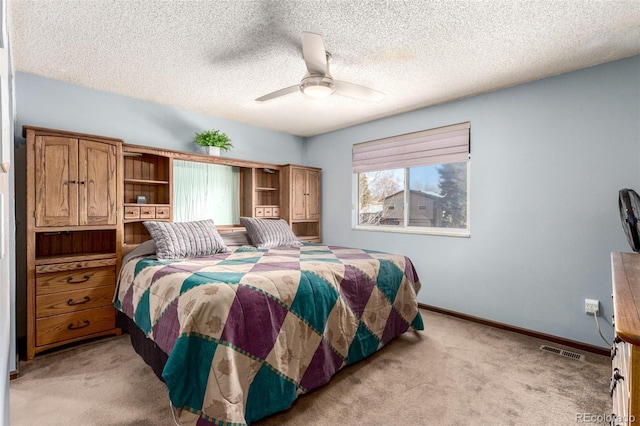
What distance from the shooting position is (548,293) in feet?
9.75

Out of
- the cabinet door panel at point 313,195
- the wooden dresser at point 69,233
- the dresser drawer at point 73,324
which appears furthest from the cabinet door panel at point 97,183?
the cabinet door panel at point 313,195

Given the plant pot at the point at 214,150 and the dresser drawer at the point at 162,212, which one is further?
the plant pot at the point at 214,150

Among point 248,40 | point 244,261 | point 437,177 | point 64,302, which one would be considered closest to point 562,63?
point 437,177

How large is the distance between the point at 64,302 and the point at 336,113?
3.41m

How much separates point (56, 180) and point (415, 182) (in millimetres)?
3681

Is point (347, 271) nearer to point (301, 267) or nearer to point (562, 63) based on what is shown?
point (301, 267)

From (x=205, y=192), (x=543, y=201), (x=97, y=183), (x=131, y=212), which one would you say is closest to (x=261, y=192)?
(x=205, y=192)

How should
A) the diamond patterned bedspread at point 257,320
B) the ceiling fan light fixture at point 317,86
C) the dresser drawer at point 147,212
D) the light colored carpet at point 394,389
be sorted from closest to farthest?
the diamond patterned bedspread at point 257,320
the light colored carpet at point 394,389
the ceiling fan light fixture at point 317,86
the dresser drawer at point 147,212

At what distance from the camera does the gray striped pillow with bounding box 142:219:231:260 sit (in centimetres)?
285

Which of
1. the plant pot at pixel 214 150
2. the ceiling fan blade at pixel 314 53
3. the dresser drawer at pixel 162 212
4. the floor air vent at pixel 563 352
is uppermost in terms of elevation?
the ceiling fan blade at pixel 314 53

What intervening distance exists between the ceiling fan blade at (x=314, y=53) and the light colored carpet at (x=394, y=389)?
219 cm

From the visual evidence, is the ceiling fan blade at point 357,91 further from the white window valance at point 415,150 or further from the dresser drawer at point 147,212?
the dresser drawer at point 147,212

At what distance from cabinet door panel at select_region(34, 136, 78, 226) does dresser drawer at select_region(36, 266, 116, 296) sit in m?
0.44

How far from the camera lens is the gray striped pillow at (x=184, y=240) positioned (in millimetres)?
2846
